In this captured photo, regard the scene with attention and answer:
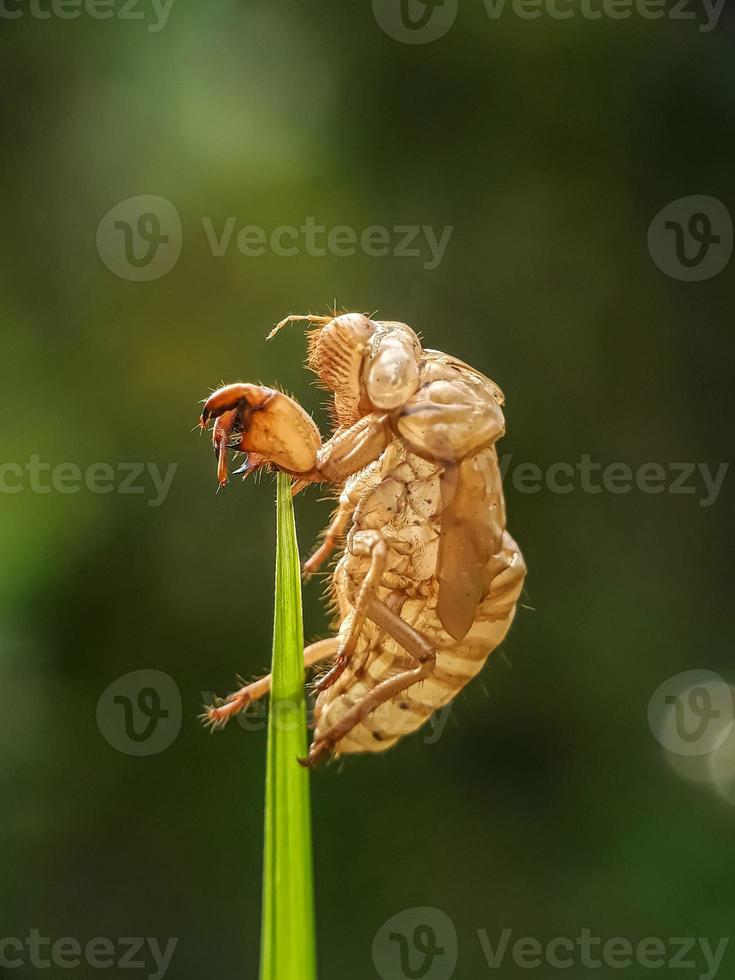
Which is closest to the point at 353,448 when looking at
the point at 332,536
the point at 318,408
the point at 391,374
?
the point at 391,374

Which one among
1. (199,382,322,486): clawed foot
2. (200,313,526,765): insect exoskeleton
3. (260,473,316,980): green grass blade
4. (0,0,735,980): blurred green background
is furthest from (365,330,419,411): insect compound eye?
(0,0,735,980): blurred green background

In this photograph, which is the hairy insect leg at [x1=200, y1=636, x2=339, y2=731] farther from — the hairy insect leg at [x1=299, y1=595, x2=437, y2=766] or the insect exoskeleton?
the hairy insect leg at [x1=299, y1=595, x2=437, y2=766]

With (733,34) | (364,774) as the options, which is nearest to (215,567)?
(364,774)

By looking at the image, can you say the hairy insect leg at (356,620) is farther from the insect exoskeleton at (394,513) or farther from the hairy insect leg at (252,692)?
the hairy insect leg at (252,692)

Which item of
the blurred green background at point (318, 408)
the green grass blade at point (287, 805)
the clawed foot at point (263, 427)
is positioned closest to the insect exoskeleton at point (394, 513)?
the clawed foot at point (263, 427)

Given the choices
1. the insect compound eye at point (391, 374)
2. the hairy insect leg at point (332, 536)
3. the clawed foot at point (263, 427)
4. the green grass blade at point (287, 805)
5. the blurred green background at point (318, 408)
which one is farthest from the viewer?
the blurred green background at point (318, 408)

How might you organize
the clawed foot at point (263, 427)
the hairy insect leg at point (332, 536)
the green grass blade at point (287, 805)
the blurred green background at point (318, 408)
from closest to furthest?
1. the green grass blade at point (287, 805)
2. the clawed foot at point (263, 427)
3. the hairy insect leg at point (332, 536)
4. the blurred green background at point (318, 408)
